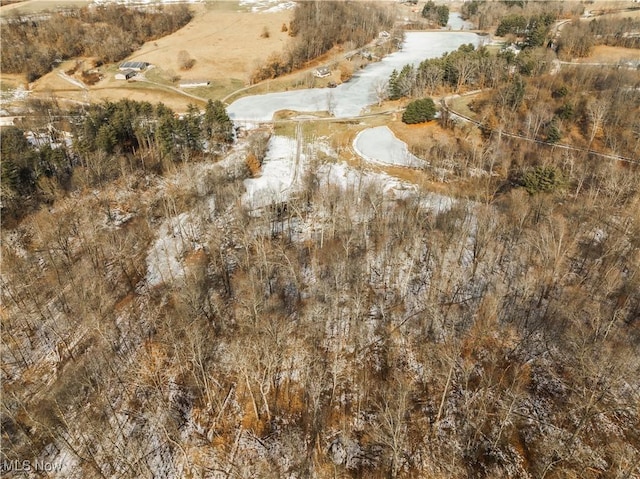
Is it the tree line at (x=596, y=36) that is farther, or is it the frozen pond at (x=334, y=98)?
the tree line at (x=596, y=36)

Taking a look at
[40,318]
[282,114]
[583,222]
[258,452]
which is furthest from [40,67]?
[583,222]

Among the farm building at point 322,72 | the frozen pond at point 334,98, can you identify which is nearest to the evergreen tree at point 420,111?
the frozen pond at point 334,98

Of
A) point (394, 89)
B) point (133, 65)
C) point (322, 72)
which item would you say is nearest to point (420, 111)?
point (394, 89)

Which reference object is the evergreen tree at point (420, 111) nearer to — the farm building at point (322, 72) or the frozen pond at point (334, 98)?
the frozen pond at point (334, 98)

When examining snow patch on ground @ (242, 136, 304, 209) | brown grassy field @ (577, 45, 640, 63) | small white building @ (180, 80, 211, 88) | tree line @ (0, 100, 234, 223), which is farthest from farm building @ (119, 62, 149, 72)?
brown grassy field @ (577, 45, 640, 63)

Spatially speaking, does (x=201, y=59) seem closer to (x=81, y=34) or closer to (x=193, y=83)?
(x=193, y=83)

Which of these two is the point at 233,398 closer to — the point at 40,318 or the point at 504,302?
the point at 40,318
